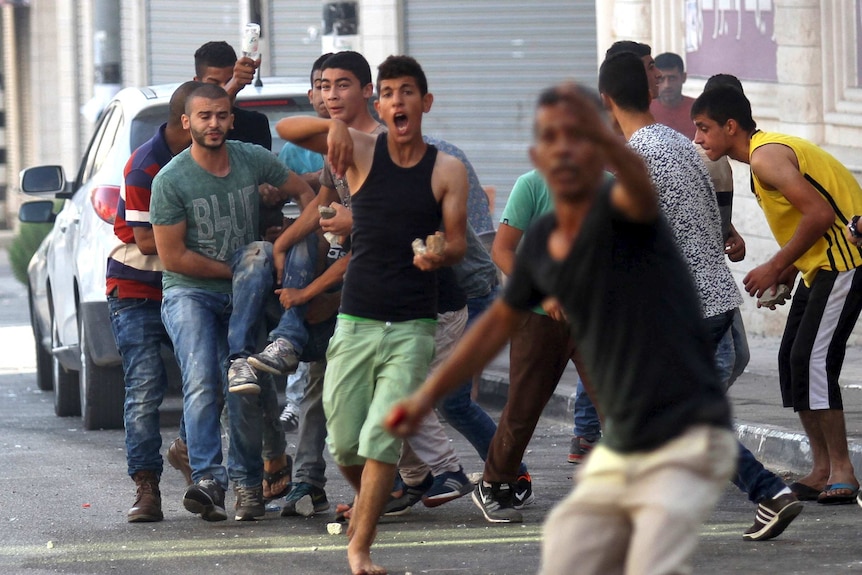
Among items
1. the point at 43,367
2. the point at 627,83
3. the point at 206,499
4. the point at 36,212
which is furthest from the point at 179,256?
the point at 43,367

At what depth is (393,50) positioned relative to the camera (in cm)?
1748

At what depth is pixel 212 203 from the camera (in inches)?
286

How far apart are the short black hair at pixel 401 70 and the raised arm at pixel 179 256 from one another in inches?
47.6

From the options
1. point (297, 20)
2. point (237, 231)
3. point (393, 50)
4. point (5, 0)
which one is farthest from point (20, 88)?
point (237, 231)

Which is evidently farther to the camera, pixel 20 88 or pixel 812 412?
pixel 20 88

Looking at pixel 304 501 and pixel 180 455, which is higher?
pixel 180 455

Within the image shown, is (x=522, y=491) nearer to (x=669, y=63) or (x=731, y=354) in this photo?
(x=731, y=354)

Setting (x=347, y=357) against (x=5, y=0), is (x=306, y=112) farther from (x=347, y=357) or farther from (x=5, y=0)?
(x=5, y=0)

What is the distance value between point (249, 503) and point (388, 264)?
5.02 feet

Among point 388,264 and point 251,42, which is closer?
point 388,264

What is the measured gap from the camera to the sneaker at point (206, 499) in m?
7.17

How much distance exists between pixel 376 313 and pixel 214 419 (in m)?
1.27

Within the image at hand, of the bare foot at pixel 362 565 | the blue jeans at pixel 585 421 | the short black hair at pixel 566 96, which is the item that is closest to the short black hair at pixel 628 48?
the blue jeans at pixel 585 421

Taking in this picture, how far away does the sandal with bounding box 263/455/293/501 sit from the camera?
25.0 ft
